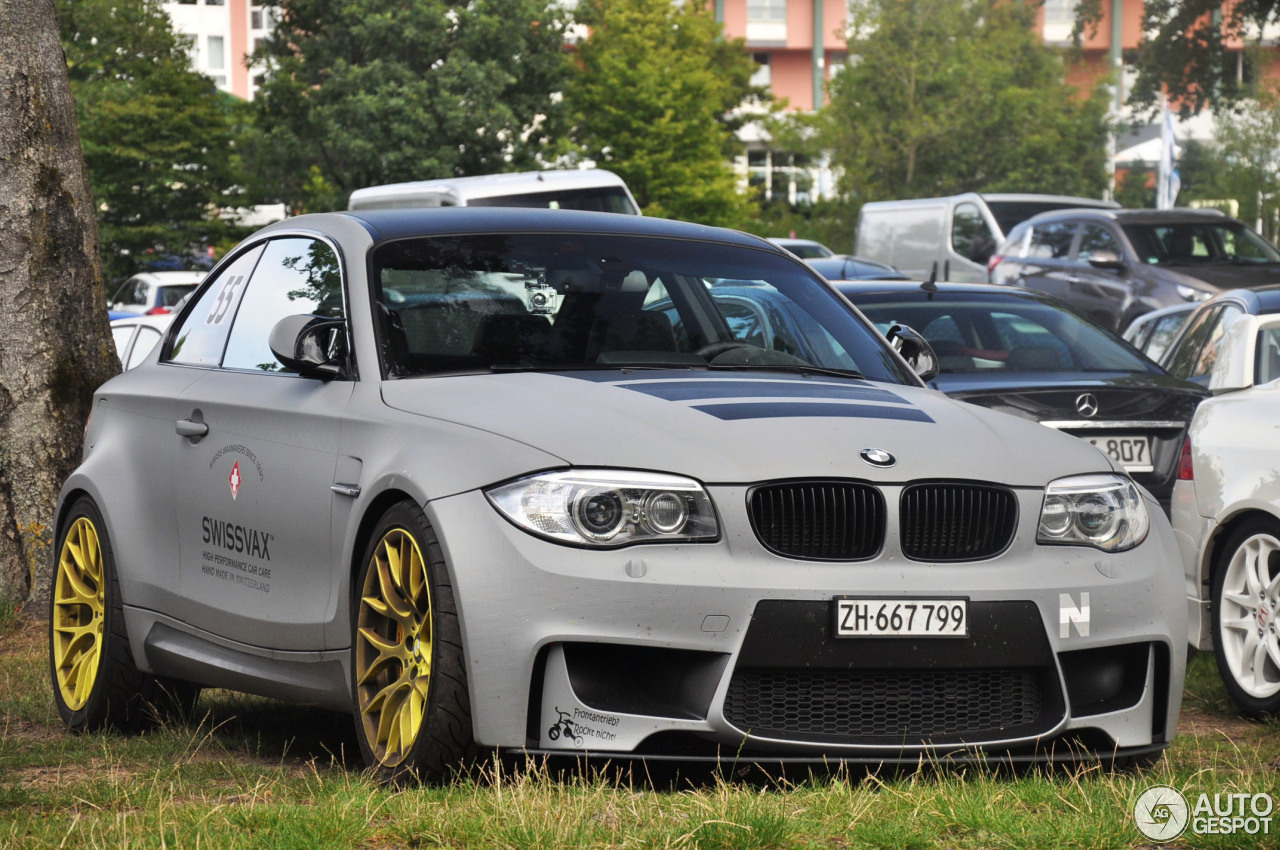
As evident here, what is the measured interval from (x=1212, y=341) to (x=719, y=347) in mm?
5766

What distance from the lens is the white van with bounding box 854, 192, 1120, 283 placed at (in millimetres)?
26125

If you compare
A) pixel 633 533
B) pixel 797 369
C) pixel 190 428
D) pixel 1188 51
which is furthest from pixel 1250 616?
pixel 1188 51

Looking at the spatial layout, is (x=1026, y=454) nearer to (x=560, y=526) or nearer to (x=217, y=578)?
(x=560, y=526)

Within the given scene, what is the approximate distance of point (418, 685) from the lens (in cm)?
488

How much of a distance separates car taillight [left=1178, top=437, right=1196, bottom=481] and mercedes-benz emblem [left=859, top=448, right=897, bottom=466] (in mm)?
3205

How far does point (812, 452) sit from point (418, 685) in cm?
113

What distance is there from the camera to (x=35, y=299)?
980cm

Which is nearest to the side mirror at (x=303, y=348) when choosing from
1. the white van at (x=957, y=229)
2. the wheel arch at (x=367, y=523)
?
the wheel arch at (x=367, y=523)

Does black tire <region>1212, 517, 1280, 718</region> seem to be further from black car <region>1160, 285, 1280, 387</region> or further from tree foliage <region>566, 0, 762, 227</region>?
tree foliage <region>566, 0, 762, 227</region>

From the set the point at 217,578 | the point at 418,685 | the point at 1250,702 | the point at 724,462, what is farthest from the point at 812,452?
the point at 1250,702

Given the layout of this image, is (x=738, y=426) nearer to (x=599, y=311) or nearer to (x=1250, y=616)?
(x=599, y=311)

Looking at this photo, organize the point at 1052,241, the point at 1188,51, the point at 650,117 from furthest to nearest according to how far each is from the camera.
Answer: the point at 650,117, the point at 1188,51, the point at 1052,241

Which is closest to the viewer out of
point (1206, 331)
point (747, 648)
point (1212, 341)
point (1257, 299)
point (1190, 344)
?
point (747, 648)

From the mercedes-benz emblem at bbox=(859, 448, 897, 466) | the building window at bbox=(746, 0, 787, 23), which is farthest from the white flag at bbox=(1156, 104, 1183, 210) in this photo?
the building window at bbox=(746, 0, 787, 23)
